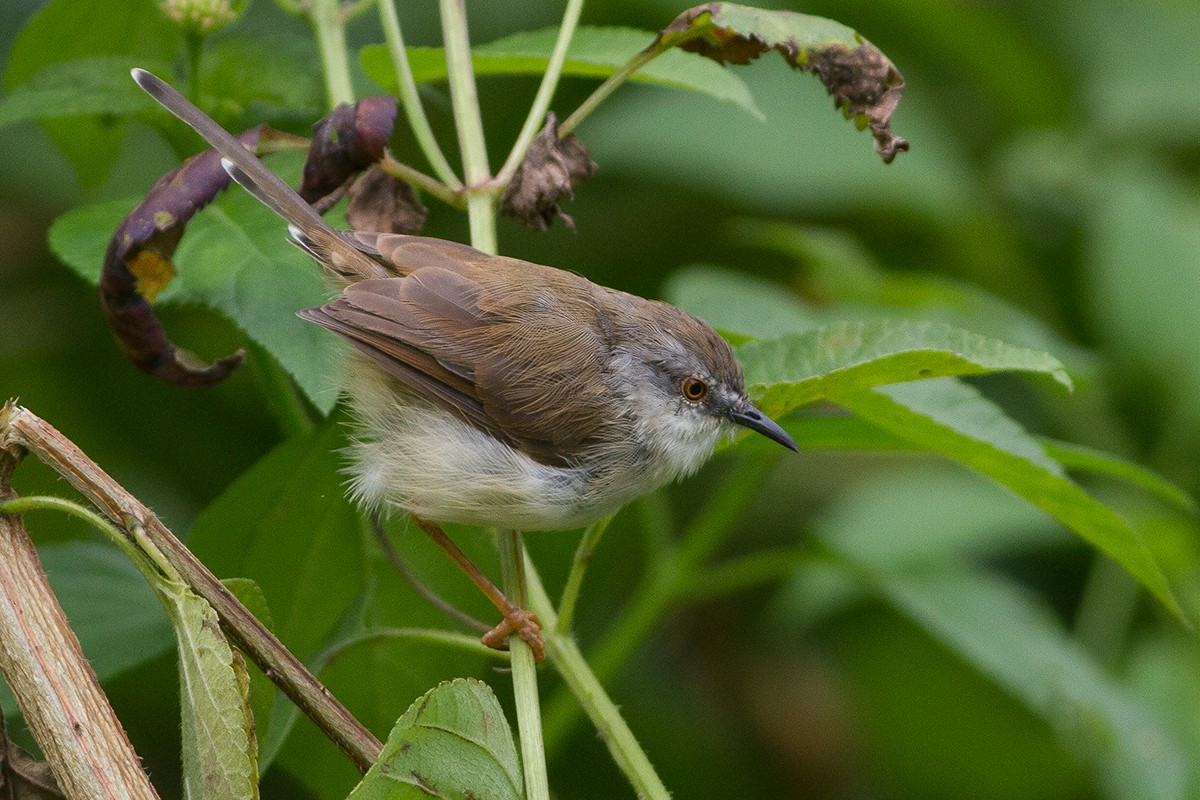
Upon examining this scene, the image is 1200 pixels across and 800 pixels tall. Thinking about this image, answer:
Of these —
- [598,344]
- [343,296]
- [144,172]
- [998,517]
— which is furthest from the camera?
[144,172]

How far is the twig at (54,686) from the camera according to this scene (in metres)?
1.71

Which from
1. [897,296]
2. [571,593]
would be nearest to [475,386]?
[571,593]

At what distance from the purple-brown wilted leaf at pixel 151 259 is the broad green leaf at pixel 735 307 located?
1170mm

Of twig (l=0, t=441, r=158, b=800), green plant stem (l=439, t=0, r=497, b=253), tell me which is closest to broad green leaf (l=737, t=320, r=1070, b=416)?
green plant stem (l=439, t=0, r=497, b=253)

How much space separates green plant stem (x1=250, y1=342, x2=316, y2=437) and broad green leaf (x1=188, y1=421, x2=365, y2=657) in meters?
0.07

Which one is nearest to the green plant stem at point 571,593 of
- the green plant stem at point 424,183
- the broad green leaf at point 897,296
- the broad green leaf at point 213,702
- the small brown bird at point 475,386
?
the small brown bird at point 475,386

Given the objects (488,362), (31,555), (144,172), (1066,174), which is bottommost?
(31,555)

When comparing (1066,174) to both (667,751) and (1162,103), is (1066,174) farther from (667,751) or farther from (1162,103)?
(667,751)

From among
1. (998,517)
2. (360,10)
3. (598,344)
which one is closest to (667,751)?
(998,517)

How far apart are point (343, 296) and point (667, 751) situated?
98.7 inches

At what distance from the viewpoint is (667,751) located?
4551 mm

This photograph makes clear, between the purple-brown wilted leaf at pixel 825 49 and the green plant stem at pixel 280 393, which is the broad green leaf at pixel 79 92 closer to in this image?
the green plant stem at pixel 280 393

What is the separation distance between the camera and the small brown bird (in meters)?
Answer: 2.63

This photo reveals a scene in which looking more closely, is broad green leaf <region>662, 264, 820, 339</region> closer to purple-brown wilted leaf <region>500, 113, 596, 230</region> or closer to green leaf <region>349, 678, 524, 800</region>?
purple-brown wilted leaf <region>500, 113, 596, 230</region>
